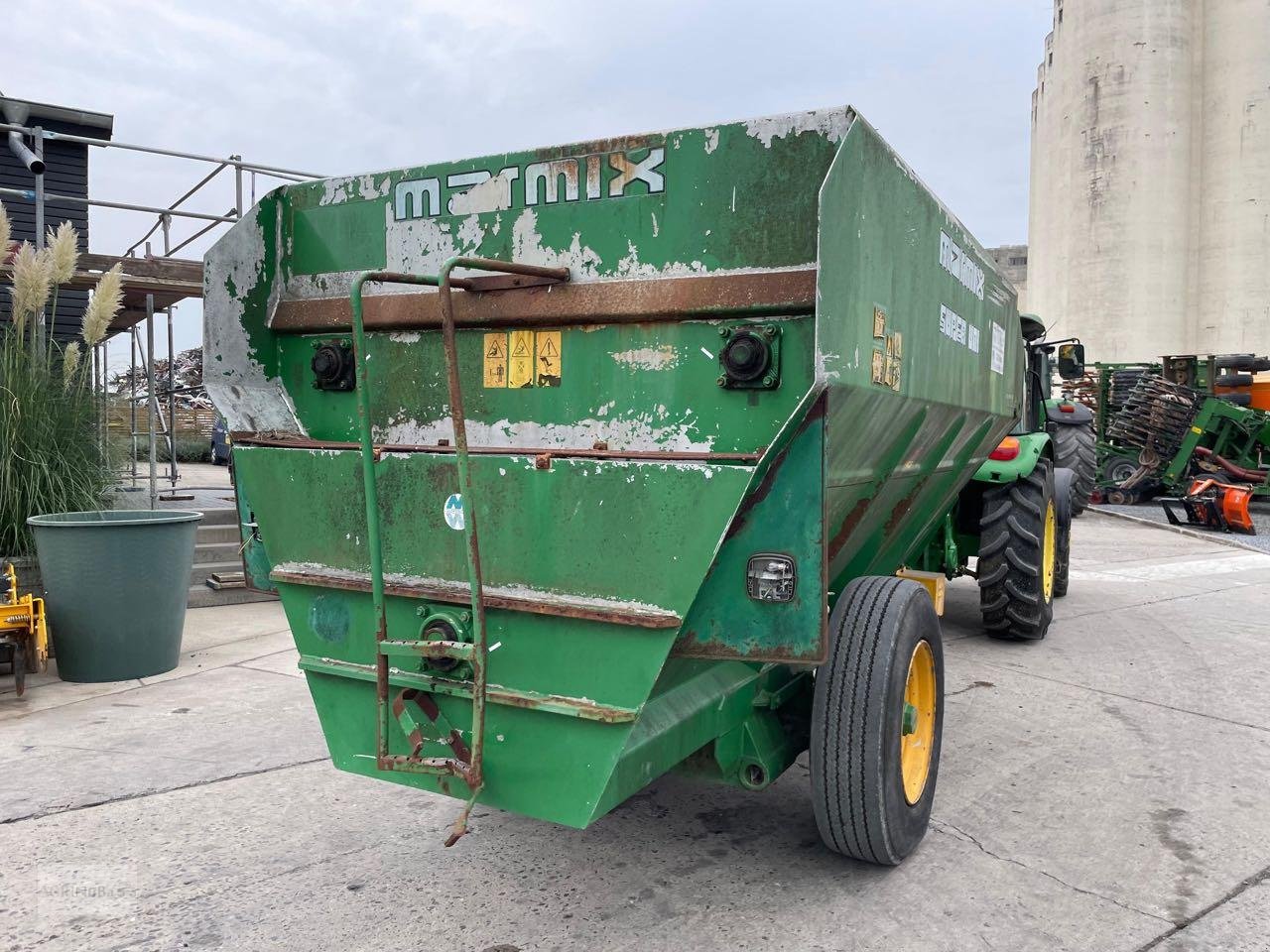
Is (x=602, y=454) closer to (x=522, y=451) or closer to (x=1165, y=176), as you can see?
(x=522, y=451)

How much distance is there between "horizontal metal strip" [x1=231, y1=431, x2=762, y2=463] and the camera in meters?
2.62

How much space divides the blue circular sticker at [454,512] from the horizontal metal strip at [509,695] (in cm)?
46

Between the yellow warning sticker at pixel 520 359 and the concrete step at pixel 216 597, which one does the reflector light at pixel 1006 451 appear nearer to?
the yellow warning sticker at pixel 520 359

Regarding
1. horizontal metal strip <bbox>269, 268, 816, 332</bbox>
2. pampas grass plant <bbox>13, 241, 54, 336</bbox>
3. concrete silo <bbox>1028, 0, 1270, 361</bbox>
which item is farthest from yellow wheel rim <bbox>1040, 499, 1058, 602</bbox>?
concrete silo <bbox>1028, 0, 1270, 361</bbox>

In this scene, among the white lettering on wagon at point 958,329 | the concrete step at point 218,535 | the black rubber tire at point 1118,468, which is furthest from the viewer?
the black rubber tire at point 1118,468

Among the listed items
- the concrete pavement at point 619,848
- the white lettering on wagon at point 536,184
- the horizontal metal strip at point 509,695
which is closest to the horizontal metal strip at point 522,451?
the horizontal metal strip at point 509,695

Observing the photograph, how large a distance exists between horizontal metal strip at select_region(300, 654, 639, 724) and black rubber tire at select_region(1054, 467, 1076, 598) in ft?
20.1

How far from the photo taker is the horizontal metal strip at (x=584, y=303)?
2.71 metres

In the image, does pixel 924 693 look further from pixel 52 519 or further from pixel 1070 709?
pixel 52 519

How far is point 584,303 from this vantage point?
2988mm

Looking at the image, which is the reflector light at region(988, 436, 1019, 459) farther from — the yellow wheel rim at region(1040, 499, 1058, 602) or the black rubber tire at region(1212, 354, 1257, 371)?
the black rubber tire at region(1212, 354, 1257, 371)

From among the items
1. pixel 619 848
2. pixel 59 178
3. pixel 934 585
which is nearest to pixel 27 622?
pixel 619 848

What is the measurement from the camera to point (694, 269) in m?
2.83

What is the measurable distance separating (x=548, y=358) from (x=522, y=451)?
396 millimetres
